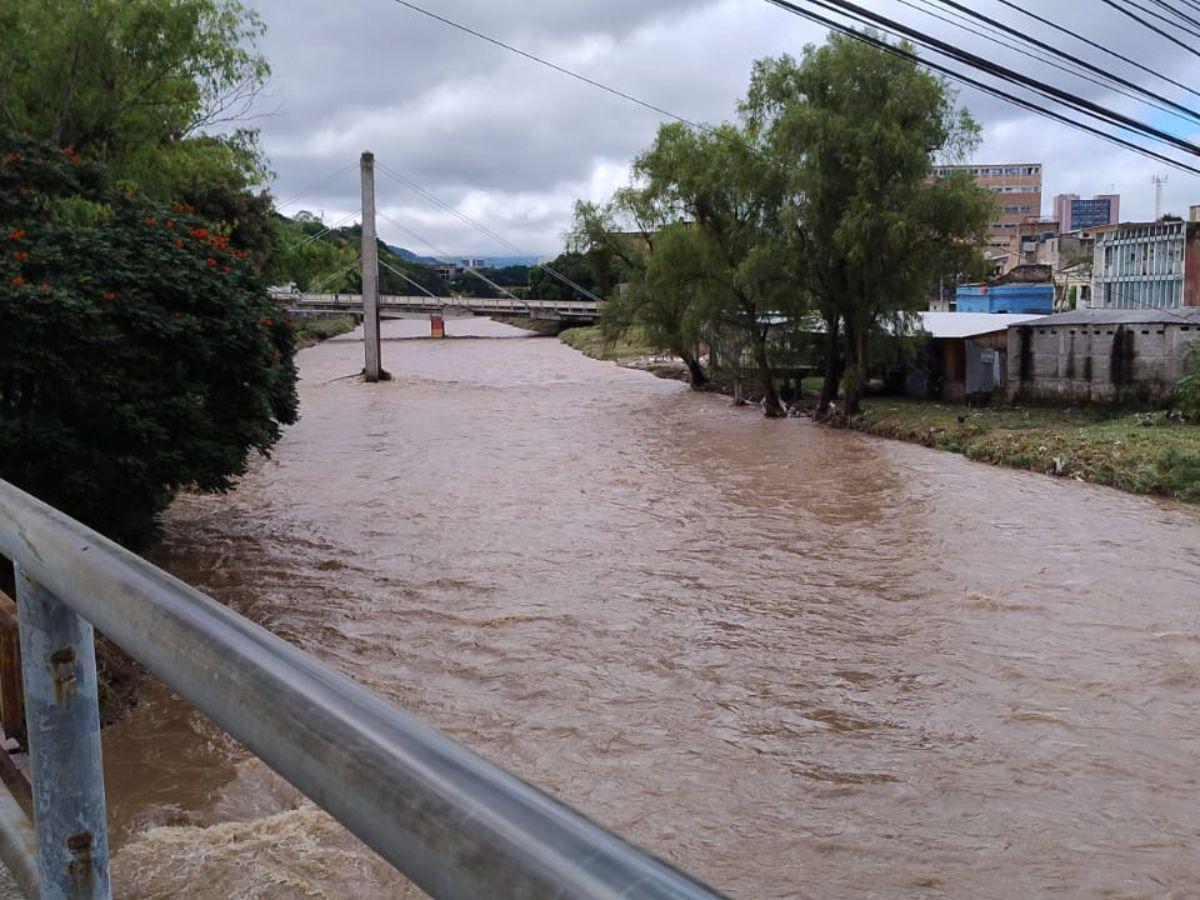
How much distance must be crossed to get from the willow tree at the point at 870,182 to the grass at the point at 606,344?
383 inches

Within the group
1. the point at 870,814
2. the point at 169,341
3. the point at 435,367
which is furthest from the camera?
the point at 435,367

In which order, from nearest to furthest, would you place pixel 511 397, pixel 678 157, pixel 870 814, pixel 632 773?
pixel 870 814
pixel 632 773
pixel 678 157
pixel 511 397

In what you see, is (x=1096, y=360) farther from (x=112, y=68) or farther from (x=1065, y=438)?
(x=112, y=68)

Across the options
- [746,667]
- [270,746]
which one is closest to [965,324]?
[746,667]

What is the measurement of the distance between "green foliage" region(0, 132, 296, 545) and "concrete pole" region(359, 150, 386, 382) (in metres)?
25.5

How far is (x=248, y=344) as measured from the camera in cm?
930

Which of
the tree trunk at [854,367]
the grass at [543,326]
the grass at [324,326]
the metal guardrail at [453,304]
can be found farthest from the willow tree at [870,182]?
the grass at [543,326]

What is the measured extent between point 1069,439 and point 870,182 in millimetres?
6459

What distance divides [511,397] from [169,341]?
2208 cm

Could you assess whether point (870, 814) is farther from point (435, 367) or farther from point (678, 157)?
point (435, 367)

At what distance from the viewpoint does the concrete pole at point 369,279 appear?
117 feet

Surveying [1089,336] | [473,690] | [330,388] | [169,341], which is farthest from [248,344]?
[330,388]

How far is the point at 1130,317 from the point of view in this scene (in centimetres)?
2194

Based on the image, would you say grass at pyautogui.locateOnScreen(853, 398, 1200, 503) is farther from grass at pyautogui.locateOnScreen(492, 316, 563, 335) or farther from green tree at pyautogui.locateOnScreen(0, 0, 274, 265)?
grass at pyautogui.locateOnScreen(492, 316, 563, 335)
